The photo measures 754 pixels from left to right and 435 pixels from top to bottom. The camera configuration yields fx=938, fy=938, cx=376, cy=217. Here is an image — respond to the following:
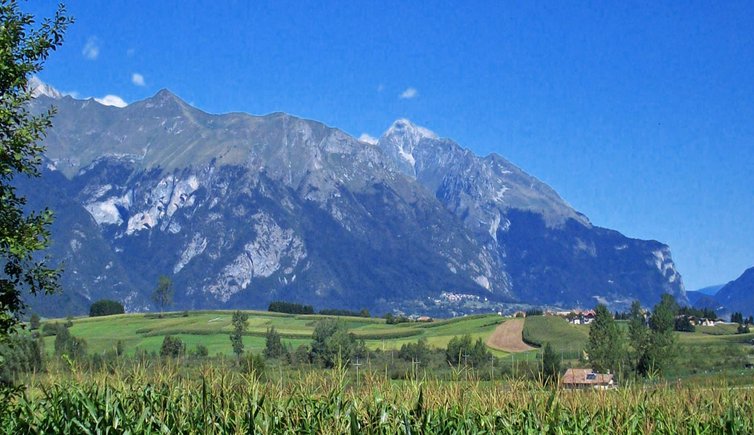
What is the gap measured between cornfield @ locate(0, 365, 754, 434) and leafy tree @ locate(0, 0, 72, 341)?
219cm

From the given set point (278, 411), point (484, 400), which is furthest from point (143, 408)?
point (484, 400)

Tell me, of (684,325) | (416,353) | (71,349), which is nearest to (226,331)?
(684,325)

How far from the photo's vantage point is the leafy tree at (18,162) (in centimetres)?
1911

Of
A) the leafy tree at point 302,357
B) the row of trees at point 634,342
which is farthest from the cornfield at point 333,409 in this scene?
the row of trees at point 634,342

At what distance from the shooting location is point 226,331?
172m

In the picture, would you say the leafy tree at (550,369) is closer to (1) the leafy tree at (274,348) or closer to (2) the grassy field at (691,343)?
(1) the leafy tree at (274,348)

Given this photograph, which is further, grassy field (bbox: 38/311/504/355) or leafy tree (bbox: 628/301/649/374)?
grassy field (bbox: 38/311/504/355)

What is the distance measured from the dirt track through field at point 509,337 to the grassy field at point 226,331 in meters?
2.10

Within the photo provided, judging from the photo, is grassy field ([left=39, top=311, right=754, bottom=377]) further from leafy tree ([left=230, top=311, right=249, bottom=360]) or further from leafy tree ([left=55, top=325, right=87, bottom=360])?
leafy tree ([left=55, top=325, right=87, bottom=360])

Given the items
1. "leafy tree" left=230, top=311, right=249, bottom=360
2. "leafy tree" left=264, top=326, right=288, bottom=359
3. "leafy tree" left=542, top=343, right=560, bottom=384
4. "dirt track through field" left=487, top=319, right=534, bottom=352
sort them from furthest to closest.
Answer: "dirt track through field" left=487, top=319, right=534, bottom=352 < "leafy tree" left=230, top=311, right=249, bottom=360 < "leafy tree" left=264, top=326, right=288, bottom=359 < "leafy tree" left=542, top=343, right=560, bottom=384

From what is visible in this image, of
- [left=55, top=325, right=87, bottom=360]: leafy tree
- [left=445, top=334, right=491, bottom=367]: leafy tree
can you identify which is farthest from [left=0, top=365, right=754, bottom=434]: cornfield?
[left=445, top=334, right=491, bottom=367]: leafy tree

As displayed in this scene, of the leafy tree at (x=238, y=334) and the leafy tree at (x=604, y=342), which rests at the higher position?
the leafy tree at (x=238, y=334)

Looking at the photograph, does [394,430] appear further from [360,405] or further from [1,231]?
[1,231]

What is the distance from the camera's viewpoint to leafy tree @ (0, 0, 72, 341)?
62.7ft
